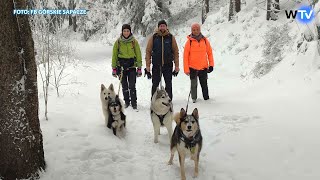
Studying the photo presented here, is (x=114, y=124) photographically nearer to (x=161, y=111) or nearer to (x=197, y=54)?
(x=161, y=111)

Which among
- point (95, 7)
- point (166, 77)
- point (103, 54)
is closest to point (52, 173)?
point (166, 77)

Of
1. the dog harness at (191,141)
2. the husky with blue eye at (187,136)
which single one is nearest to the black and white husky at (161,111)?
the husky with blue eye at (187,136)

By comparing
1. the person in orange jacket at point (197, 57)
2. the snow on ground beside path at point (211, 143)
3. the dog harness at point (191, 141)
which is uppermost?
the person in orange jacket at point (197, 57)

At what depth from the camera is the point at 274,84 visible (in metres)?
9.87

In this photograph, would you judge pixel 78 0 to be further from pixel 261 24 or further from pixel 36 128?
pixel 36 128

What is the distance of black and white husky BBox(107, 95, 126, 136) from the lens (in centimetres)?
673

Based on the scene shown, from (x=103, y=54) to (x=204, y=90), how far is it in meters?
17.4

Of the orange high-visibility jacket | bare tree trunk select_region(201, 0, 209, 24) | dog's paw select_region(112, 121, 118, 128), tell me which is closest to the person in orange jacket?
the orange high-visibility jacket

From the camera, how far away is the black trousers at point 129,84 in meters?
8.87

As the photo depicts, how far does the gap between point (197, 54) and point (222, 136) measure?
3253 millimetres

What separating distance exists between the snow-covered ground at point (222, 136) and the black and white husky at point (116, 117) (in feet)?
0.54

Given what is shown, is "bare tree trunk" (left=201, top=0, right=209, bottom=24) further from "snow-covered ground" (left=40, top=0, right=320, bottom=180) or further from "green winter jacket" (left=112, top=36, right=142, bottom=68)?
"green winter jacket" (left=112, top=36, right=142, bottom=68)

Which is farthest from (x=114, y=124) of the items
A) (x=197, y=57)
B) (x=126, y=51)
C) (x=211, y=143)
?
(x=197, y=57)

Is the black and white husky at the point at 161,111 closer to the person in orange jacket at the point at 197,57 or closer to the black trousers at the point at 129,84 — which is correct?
the black trousers at the point at 129,84
